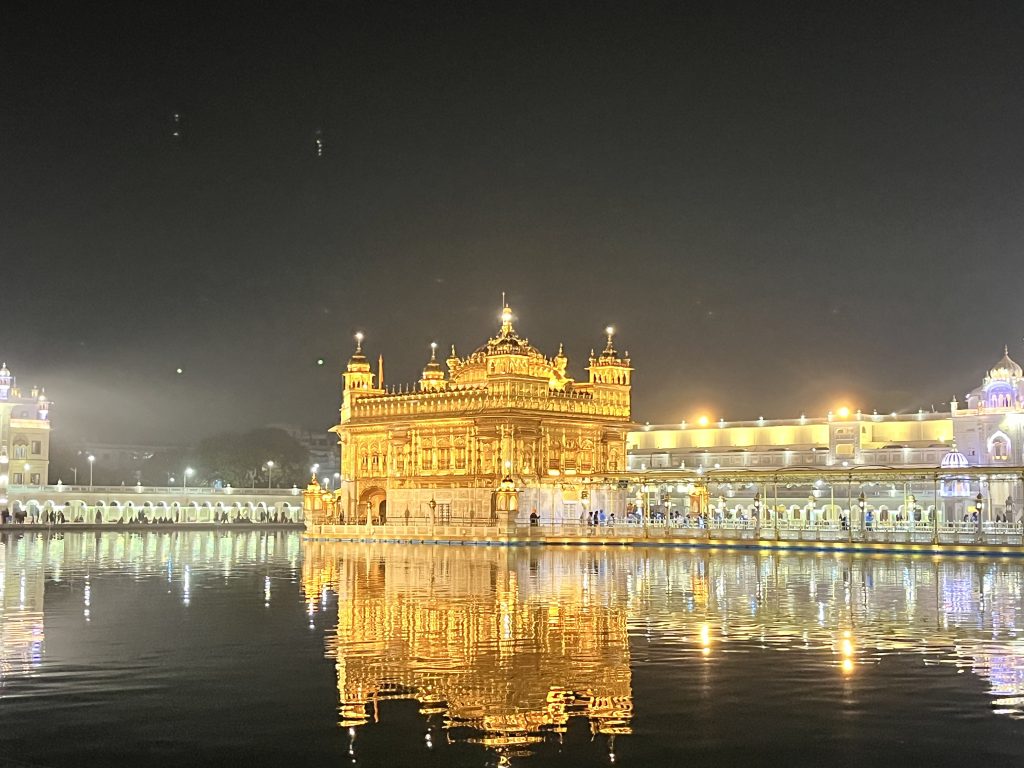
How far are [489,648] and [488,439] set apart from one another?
49.3 metres

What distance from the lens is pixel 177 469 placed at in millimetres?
142000

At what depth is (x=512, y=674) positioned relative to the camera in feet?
52.2

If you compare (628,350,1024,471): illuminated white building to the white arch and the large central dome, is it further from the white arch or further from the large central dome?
the large central dome

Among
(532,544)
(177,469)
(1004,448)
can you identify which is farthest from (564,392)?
(177,469)

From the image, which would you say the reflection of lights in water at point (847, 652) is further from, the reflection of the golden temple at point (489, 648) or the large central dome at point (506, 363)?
the large central dome at point (506, 363)

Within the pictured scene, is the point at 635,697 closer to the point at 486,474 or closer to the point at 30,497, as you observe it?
the point at 486,474

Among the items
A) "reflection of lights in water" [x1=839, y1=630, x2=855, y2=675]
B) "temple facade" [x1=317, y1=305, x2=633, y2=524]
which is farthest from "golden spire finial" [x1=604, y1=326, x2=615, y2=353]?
"reflection of lights in water" [x1=839, y1=630, x2=855, y2=675]

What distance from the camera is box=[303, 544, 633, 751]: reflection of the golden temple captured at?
13.6 meters

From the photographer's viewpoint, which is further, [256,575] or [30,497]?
[30,497]

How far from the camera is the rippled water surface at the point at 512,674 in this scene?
39.1 feet

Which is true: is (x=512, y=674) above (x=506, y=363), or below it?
below

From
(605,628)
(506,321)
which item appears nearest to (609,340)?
(506,321)

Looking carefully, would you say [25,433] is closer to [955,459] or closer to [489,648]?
[955,459]

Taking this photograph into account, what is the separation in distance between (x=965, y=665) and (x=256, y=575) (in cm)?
2433
